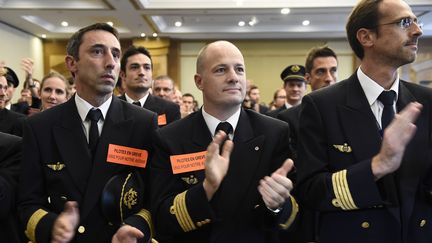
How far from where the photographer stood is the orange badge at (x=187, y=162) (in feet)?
5.82

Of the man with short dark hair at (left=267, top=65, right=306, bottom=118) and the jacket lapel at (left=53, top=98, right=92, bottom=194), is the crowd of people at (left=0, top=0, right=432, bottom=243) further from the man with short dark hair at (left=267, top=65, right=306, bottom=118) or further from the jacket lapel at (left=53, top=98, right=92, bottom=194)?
the man with short dark hair at (left=267, top=65, right=306, bottom=118)

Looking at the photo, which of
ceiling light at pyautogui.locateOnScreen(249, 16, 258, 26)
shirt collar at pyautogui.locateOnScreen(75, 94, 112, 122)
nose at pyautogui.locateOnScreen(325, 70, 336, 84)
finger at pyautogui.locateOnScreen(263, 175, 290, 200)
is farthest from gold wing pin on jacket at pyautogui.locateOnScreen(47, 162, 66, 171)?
ceiling light at pyautogui.locateOnScreen(249, 16, 258, 26)

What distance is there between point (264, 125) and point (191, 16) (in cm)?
883

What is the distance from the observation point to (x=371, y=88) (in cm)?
169

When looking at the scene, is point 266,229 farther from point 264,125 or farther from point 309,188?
point 264,125

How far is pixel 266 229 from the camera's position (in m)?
1.70

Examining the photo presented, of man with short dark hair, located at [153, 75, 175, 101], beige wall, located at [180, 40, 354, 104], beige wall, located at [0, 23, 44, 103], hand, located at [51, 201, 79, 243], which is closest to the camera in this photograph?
hand, located at [51, 201, 79, 243]

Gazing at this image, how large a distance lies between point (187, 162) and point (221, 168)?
262 mm

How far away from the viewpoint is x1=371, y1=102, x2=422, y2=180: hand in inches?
54.9

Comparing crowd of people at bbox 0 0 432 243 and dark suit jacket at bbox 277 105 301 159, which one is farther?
dark suit jacket at bbox 277 105 301 159

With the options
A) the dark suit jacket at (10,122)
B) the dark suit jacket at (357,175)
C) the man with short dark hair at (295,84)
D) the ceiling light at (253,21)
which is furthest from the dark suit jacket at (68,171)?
the ceiling light at (253,21)

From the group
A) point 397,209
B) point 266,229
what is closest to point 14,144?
point 266,229

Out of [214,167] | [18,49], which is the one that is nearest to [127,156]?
[214,167]

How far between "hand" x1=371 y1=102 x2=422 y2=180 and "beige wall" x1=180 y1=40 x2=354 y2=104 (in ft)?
39.3
